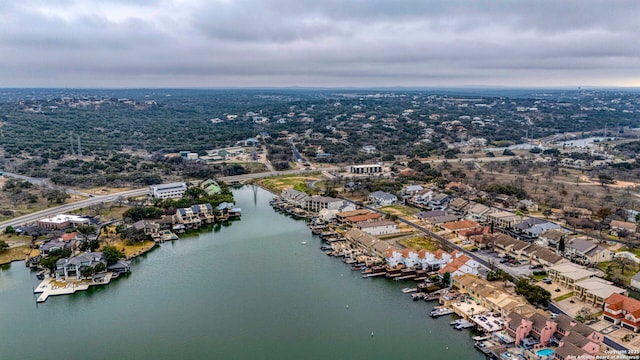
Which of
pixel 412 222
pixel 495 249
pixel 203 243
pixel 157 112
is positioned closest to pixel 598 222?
pixel 495 249

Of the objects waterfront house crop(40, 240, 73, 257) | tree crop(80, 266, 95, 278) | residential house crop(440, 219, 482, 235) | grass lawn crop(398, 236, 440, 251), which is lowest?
grass lawn crop(398, 236, 440, 251)

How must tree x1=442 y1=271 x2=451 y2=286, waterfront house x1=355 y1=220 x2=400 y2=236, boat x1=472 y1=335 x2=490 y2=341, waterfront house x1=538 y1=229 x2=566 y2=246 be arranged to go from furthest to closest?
waterfront house x1=355 y1=220 x2=400 y2=236 < waterfront house x1=538 y1=229 x2=566 y2=246 < tree x1=442 y1=271 x2=451 y2=286 < boat x1=472 y1=335 x2=490 y2=341

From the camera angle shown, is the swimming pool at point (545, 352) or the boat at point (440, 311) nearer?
the swimming pool at point (545, 352)

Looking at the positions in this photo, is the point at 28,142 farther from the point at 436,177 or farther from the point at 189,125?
the point at 436,177

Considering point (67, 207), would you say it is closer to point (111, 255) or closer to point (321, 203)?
point (111, 255)

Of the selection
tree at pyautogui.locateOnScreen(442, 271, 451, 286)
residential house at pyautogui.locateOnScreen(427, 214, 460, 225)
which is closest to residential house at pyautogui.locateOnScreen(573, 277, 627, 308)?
tree at pyautogui.locateOnScreen(442, 271, 451, 286)

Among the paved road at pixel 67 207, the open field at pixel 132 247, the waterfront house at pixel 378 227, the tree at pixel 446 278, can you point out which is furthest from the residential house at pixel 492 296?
the paved road at pixel 67 207

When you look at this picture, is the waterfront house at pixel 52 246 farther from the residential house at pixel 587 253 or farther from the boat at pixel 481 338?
the residential house at pixel 587 253

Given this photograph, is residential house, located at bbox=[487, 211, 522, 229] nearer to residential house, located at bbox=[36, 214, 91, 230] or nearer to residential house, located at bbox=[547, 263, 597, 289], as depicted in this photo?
residential house, located at bbox=[547, 263, 597, 289]
